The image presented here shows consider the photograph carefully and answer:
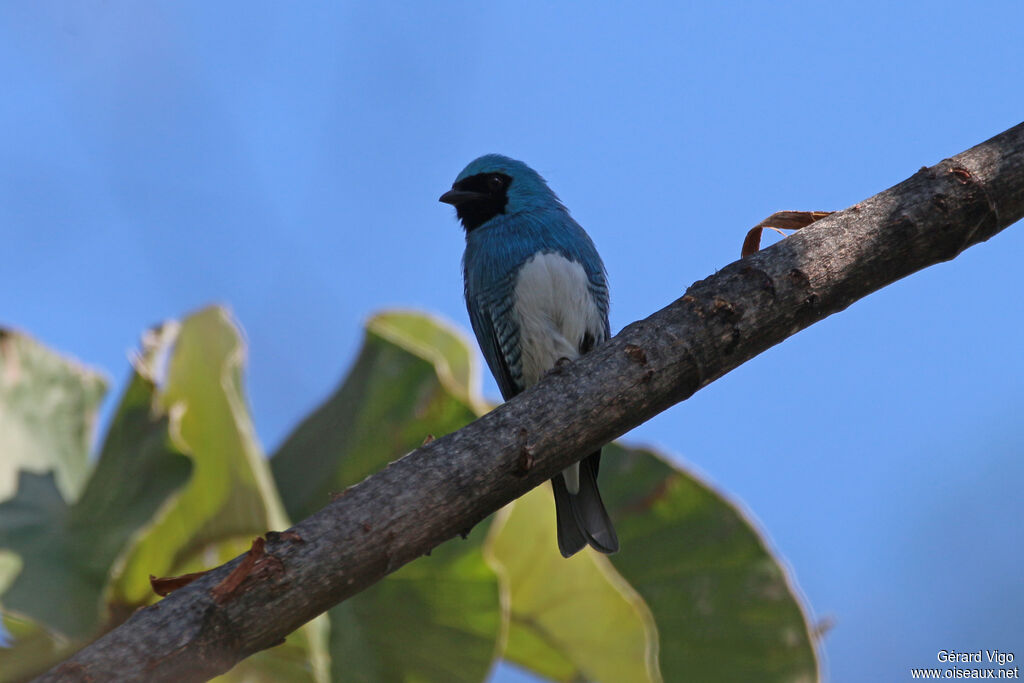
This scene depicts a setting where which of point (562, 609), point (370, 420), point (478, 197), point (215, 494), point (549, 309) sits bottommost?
point (562, 609)

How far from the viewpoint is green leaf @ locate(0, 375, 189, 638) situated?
126 inches

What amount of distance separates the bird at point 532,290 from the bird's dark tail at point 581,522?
0.52 ft

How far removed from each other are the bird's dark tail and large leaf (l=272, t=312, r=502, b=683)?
0.31 meters

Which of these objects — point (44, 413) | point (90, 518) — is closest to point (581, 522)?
point (90, 518)

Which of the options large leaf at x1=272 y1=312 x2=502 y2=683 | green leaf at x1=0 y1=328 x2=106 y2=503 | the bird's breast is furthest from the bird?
green leaf at x1=0 y1=328 x2=106 y2=503

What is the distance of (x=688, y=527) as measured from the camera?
11.8 ft

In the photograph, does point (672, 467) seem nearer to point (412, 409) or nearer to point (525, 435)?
point (412, 409)

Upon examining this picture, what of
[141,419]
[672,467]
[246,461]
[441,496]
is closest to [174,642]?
[441,496]

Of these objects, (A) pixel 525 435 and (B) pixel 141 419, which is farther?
(B) pixel 141 419

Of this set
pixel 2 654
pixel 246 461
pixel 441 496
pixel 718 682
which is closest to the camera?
pixel 441 496

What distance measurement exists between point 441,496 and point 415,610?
4.99ft

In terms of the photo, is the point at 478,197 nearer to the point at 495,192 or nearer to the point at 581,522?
the point at 495,192

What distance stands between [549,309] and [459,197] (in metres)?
0.99

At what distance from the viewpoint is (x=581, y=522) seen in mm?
3504
